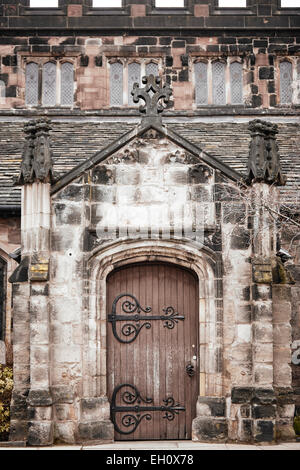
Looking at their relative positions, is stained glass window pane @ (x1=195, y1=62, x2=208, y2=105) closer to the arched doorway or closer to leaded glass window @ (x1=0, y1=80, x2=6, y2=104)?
leaded glass window @ (x1=0, y1=80, x2=6, y2=104)

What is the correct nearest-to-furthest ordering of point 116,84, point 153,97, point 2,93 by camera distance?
point 153,97 → point 2,93 → point 116,84

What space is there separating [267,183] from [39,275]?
12.4ft

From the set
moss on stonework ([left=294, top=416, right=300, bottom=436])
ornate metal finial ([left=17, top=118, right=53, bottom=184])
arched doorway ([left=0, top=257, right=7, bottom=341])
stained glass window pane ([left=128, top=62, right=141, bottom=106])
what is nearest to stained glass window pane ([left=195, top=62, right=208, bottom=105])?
stained glass window pane ([left=128, top=62, right=141, bottom=106])

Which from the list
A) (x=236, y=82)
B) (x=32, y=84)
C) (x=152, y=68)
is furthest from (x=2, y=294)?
(x=236, y=82)

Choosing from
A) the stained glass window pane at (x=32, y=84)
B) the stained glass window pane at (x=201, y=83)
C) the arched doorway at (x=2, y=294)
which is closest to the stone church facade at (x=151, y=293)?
the arched doorway at (x=2, y=294)

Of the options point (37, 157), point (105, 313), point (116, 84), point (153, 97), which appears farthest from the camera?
point (116, 84)

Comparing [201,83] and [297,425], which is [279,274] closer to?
[297,425]

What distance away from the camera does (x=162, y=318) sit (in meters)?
11.4

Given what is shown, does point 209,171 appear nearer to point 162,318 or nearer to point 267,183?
point 267,183

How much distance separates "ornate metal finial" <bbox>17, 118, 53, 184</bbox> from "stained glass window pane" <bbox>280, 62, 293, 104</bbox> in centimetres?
846

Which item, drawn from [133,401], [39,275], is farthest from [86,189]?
[133,401]

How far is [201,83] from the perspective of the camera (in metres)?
18.1

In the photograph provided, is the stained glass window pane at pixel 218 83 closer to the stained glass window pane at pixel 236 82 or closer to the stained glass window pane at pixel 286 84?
the stained glass window pane at pixel 236 82

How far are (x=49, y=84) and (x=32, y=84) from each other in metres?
0.42
